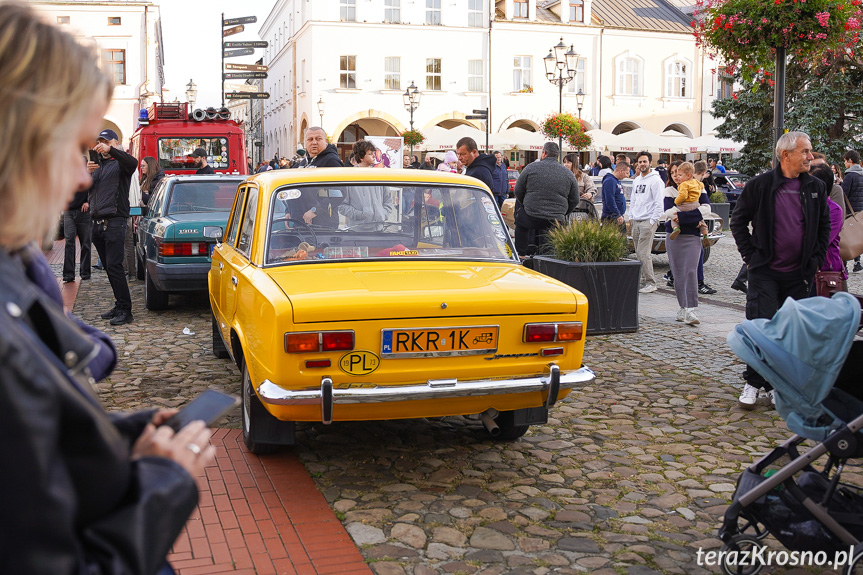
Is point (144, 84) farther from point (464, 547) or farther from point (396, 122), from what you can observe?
point (464, 547)

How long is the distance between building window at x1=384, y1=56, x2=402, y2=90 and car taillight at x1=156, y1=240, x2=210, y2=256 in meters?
37.0

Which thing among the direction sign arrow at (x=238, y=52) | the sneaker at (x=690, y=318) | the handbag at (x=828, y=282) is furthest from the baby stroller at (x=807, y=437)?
the direction sign arrow at (x=238, y=52)

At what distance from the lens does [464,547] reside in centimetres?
398

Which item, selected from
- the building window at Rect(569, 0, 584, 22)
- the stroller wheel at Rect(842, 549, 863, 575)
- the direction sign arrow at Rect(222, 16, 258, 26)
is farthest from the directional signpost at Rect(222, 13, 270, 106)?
the stroller wheel at Rect(842, 549, 863, 575)

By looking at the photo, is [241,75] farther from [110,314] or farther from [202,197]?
[110,314]

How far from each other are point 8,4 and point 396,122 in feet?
148

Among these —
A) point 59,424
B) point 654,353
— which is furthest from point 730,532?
point 654,353

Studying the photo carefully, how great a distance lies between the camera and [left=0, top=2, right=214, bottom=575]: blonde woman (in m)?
1.19

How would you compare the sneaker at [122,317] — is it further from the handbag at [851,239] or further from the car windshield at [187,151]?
the car windshield at [187,151]

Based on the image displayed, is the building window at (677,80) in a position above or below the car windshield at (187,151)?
above

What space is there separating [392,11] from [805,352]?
44.5 metres

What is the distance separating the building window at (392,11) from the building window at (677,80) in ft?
52.9

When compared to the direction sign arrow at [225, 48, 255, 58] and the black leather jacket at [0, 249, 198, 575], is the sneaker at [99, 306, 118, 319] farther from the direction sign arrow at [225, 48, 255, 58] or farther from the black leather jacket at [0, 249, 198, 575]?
the direction sign arrow at [225, 48, 255, 58]

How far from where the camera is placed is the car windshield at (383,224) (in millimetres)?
5426
